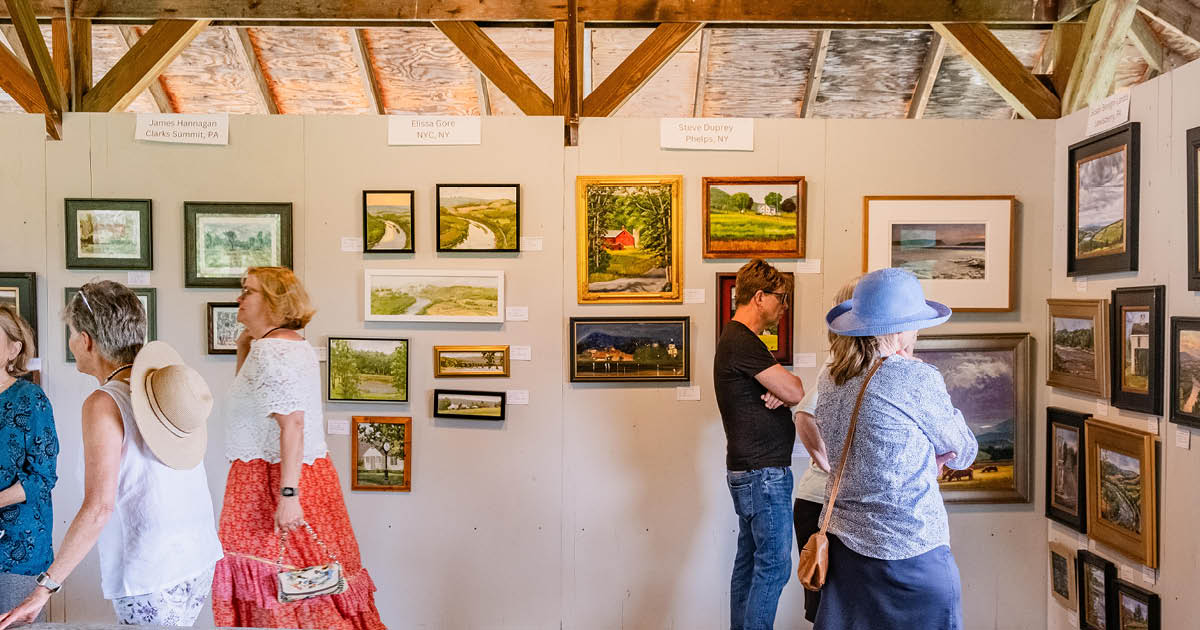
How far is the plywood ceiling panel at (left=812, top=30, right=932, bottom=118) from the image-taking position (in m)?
4.92

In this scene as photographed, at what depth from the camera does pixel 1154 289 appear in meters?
2.81

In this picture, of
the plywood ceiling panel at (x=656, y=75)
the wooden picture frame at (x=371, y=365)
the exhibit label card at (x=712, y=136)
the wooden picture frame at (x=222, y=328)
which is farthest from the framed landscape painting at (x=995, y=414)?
the wooden picture frame at (x=222, y=328)

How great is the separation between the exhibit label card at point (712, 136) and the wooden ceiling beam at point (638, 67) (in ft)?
0.84

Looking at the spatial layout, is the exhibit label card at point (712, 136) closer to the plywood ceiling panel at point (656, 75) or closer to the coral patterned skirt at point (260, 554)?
the plywood ceiling panel at point (656, 75)

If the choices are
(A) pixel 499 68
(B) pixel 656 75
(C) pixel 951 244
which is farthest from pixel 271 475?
(B) pixel 656 75

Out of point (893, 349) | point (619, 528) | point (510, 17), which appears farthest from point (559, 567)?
point (510, 17)

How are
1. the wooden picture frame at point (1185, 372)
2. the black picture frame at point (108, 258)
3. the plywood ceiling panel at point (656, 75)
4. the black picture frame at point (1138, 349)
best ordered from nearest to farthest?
the wooden picture frame at point (1185, 372) < the black picture frame at point (1138, 349) < the black picture frame at point (108, 258) < the plywood ceiling panel at point (656, 75)

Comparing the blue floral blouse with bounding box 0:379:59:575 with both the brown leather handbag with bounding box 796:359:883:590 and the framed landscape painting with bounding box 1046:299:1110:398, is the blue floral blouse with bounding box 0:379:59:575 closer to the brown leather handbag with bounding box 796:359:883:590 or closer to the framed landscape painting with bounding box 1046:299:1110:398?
the brown leather handbag with bounding box 796:359:883:590

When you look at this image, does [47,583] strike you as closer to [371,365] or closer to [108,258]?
[371,365]

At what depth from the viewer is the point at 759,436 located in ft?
9.78

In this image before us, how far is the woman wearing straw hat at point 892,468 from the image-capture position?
6.48 ft

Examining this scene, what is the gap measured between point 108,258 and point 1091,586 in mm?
4595

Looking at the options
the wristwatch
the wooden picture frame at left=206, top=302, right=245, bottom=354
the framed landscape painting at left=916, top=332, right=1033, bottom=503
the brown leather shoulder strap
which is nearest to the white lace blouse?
the wristwatch

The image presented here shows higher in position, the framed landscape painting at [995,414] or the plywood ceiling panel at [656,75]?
the plywood ceiling panel at [656,75]
